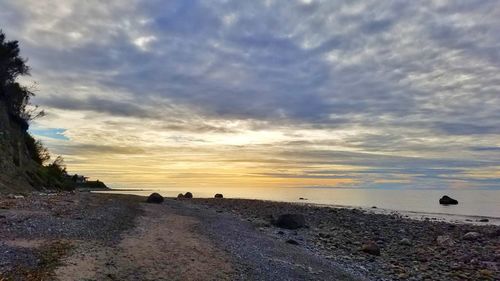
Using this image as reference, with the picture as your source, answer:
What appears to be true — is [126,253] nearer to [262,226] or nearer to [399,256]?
[399,256]

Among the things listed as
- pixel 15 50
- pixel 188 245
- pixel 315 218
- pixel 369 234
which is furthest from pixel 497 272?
pixel 15 50

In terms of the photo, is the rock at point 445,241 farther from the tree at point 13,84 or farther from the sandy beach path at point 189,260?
the tree at point 13,84

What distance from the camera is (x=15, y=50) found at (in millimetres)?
43469

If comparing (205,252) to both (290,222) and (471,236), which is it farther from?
(471,236)

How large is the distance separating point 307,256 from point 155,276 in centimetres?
744

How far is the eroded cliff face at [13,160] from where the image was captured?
34062mm

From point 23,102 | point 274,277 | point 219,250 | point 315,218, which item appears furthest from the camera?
point 23,102

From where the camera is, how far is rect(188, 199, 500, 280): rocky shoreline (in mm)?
15953

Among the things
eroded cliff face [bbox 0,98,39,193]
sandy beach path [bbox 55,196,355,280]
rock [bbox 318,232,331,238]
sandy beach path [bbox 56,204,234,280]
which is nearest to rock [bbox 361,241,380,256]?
sandy beach path [bbox 55,196,355,280]

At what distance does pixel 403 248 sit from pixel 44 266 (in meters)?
16.9

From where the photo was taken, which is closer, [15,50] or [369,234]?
[369,234]

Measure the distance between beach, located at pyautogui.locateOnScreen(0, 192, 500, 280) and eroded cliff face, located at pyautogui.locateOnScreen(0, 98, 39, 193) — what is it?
47.0 feet

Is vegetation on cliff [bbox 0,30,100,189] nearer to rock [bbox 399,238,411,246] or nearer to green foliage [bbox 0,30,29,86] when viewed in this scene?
green foliage [bbox 0,30,29,86]

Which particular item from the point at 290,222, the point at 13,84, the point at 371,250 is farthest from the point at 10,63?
the point at 371,250
